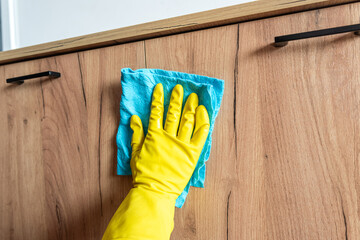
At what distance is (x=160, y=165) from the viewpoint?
448 mm

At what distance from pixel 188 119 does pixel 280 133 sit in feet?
0.56

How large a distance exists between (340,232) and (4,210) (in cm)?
77

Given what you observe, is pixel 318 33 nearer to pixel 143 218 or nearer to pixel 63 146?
pixel 143 218

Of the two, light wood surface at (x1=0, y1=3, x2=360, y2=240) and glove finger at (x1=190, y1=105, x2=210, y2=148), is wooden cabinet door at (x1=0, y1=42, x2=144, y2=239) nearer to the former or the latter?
light wood surface at (x1=0, y1=3, x2=360, y2=240)

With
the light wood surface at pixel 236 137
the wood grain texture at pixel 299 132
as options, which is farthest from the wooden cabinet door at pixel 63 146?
the wood grain texture at pixel 299 132

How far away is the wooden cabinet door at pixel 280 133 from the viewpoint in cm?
38

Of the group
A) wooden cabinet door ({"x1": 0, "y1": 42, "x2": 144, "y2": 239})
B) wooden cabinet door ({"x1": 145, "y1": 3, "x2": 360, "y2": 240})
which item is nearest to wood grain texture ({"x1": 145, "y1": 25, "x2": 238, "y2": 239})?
Result: wooden cabinet door ({"x1": 145, "y1": 3, "x2": 360, "y2": 240})

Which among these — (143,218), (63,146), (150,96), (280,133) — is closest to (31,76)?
(63,146)

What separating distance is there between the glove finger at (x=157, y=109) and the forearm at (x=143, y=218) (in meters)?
0.13

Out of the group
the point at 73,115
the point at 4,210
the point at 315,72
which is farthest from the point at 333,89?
the point at 4,210

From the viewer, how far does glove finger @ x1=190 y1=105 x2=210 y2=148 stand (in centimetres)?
43

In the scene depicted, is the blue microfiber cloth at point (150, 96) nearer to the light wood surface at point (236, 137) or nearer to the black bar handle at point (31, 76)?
the light wood surface at point (236, 137)

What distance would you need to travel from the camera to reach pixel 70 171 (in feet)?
1.79

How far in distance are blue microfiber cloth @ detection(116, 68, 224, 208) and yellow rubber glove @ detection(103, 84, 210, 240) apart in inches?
0.6
